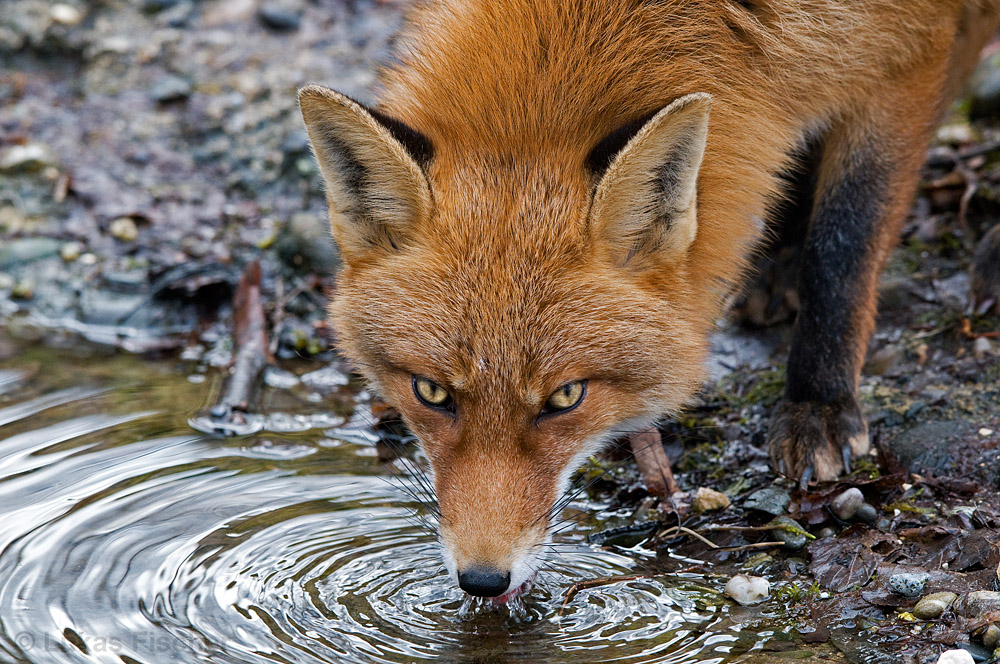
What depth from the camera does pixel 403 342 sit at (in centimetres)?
390

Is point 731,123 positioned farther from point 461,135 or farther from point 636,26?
point 461,135

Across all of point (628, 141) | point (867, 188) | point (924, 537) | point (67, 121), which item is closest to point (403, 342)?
point (628, 141)

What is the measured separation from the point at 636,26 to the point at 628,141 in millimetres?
803

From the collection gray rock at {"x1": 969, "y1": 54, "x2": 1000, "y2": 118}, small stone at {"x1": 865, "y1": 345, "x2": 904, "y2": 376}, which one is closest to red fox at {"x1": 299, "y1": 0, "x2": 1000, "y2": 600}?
small stone at {"x1": 865, "y1": 345, "x2": 904, "y2": 376}

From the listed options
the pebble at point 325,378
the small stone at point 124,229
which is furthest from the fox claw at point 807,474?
the small stone at point 124,229

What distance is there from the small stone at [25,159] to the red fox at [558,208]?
458 centimetres

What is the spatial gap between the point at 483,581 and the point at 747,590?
1.09 metres

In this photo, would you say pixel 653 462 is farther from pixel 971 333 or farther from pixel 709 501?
pixel 971 333

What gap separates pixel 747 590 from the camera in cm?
391

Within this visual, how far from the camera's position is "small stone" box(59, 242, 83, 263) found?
7.37m

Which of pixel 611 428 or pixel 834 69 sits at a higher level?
pixel 834 69

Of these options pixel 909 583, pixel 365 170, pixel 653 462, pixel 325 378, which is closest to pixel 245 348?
pixel 325 378

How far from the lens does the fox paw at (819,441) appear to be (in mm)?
4727

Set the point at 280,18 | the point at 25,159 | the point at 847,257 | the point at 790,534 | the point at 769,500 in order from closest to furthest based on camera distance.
Result: the point at 790,534
the point at 769,500
the point at 847,257
the point at 25,159
the point at 280,18
